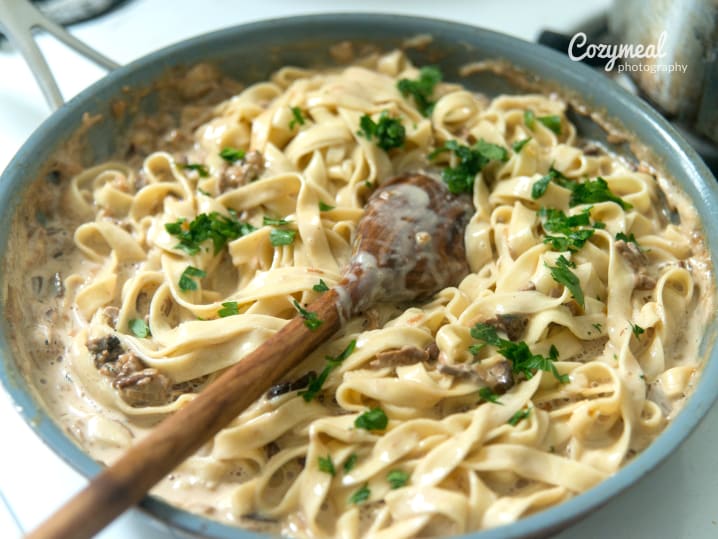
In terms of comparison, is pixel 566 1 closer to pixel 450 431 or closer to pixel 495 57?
pixel 495 57

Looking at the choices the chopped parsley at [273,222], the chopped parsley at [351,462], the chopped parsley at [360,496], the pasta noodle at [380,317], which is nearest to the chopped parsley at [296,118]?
the pasta noodle at [380,317]

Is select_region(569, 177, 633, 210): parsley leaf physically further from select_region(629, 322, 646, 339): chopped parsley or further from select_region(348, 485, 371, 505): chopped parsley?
select_region(348, 485, 371, 505): chopped parsley

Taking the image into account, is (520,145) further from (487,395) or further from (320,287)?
(487,395)

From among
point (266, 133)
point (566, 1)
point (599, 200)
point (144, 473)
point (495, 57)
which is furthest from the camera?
point (566, 1)

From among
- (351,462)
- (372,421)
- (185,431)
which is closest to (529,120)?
(372,421)

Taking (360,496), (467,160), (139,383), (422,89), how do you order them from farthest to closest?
(422,89), (467,160), (139,383), (360,496)

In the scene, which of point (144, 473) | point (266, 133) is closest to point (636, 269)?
point (266, 133)
